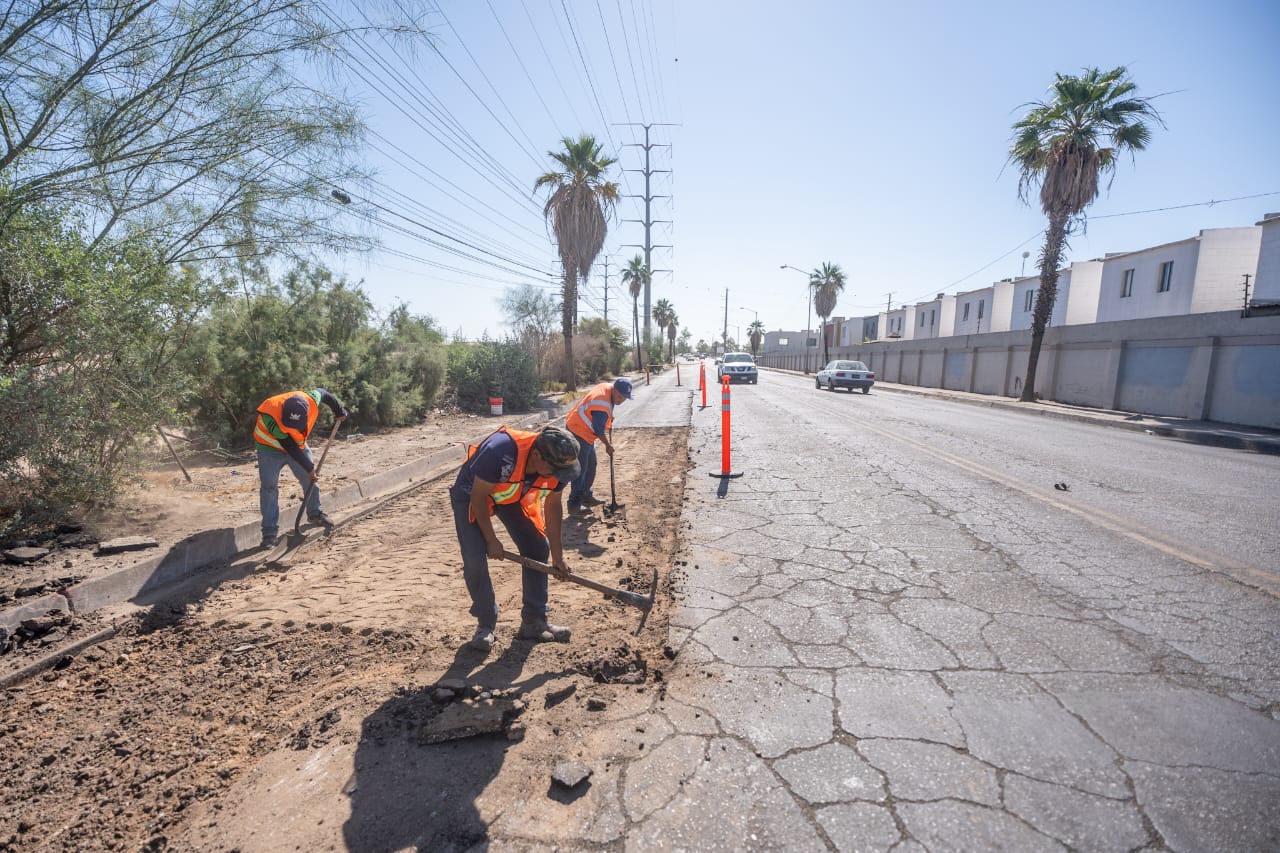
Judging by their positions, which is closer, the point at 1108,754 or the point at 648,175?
the point at 1108,754

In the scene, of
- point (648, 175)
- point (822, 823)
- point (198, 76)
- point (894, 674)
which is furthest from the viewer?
point (648, 175)

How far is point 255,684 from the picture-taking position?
118 inches

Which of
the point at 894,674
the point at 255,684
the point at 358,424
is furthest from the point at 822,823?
the point at 358,424

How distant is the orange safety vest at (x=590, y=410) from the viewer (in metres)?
5.84

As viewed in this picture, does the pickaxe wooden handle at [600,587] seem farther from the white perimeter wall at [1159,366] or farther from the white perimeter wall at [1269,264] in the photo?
the white perimeter wall at [1269,264]

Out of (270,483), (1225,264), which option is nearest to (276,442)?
(270,483)

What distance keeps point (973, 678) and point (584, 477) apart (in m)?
4.17

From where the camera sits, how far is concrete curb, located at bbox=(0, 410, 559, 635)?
373 centimetres

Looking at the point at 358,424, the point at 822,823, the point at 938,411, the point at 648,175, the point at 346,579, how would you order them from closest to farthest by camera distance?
1. the point at 822,823
2. the point at 346,579
3. the point at 358,424
4. the point at 938,411
5. the point at 648,175

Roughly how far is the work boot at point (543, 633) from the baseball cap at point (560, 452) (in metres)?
0.98

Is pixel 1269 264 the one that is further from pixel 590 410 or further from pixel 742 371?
pixel 590 410

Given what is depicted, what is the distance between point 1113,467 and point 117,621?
36.1 feet

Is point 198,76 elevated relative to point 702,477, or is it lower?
elevated

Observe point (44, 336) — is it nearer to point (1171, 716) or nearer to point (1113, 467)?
point (1171, 716)
